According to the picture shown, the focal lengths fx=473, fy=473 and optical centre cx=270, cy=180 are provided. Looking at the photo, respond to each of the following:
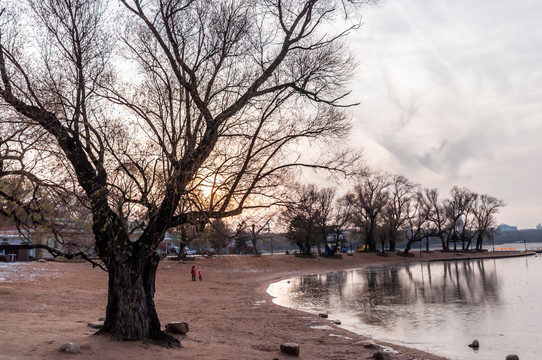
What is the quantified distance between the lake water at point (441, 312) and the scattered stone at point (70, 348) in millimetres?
12488

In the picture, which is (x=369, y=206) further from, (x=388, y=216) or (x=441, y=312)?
(x=441, y=312)

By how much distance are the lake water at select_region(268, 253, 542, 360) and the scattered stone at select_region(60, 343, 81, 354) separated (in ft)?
41.0

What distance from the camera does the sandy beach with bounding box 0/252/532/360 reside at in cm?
1160

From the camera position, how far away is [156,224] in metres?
12.1

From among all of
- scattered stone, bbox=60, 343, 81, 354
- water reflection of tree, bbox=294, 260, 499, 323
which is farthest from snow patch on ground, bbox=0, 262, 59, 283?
scattered stone, bbox=60, 343, 81, 354

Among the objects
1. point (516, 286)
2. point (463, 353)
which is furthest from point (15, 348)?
point (516, 286)

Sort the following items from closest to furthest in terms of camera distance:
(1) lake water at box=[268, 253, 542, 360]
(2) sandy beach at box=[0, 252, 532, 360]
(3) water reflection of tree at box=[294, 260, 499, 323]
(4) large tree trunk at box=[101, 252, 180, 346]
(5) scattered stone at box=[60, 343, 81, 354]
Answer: (5) scattered stone at box=[60, 343, 81, 354]
(2) sandy beach at box=[0, 252, 532, 360]
(4) large tree trunk at box=[101, 252, 180, 346]
(1) lake water at box=[268, 253, 542, 360]
(3) water reflection of tree at box=[294, 260, 499, 323]

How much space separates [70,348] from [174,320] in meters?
9.48

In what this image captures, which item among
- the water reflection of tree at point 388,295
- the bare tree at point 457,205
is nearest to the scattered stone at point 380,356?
the water reflection of tree at point 388,295

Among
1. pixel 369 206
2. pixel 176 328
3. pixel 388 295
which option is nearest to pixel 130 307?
pixel 176 328

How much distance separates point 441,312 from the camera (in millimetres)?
26891

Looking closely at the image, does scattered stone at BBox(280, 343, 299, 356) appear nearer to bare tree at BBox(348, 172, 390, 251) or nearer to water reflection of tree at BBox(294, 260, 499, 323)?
water reflection of tree at BBox(294, 260, 499, 323)

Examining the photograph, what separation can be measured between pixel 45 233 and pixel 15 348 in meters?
2.70

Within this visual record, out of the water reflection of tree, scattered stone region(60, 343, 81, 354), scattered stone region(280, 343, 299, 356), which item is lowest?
the water reflection of tree
